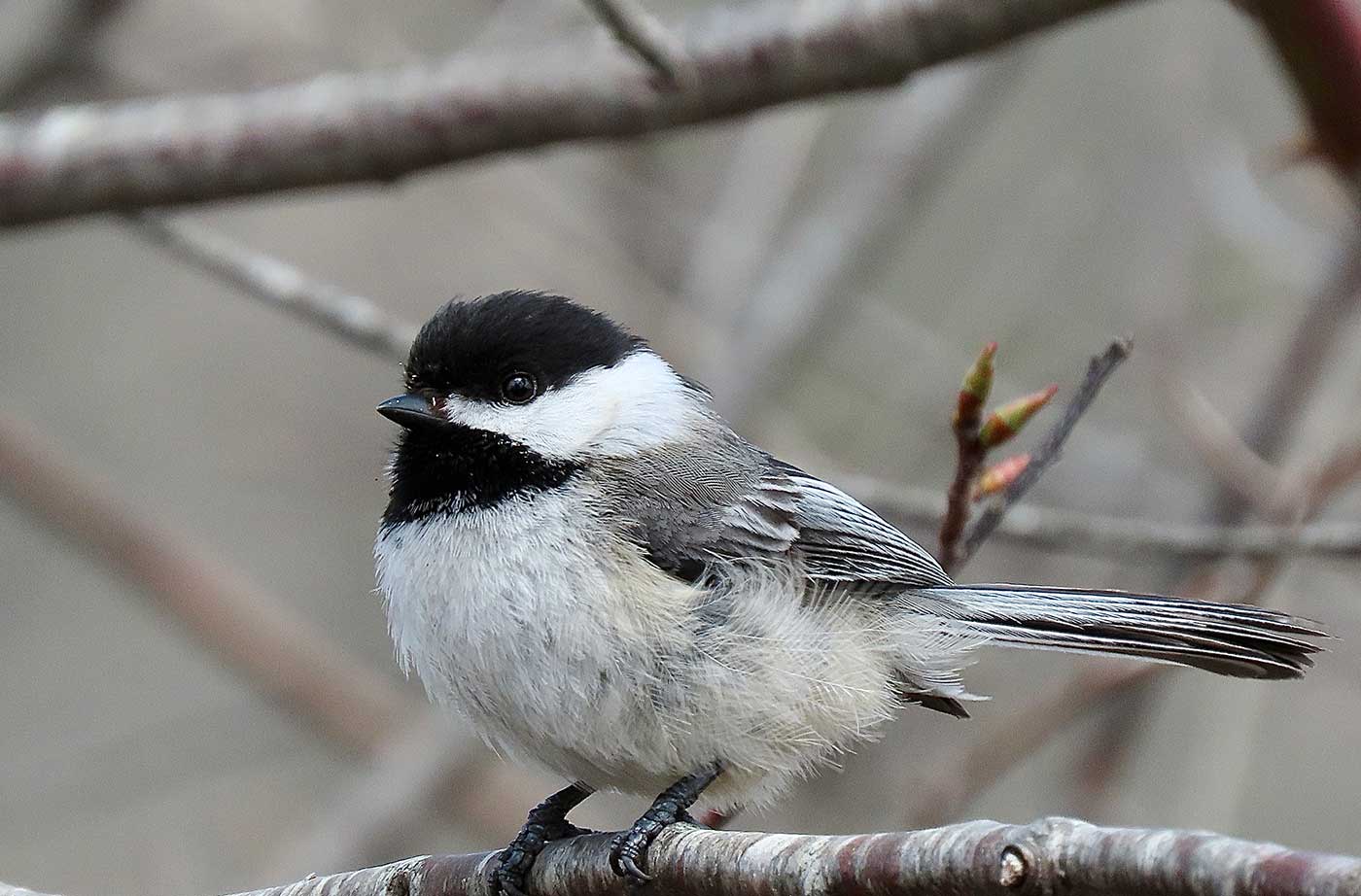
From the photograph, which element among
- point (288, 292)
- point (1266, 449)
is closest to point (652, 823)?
point (288, 292)

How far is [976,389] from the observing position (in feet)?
7.97

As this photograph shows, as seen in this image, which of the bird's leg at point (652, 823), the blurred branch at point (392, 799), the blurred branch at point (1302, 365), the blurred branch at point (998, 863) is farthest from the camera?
the blurred branch at point (392, 799)

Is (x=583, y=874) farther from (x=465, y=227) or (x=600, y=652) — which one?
(x=465, y=227)

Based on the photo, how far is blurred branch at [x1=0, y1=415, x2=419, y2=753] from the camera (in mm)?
4953

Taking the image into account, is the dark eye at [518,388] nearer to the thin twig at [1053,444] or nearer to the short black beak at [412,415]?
the short black beak at [412,415]

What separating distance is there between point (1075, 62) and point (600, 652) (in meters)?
4.99

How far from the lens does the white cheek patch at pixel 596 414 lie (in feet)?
9.05

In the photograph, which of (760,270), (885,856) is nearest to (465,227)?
(760,270)

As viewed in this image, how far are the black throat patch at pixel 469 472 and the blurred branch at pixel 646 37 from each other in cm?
82

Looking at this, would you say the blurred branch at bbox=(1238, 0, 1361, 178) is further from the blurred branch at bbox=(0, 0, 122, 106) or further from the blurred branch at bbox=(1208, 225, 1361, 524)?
the blurred branch at bbox=(0, 0, 122, 106)

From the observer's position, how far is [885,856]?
158 cm

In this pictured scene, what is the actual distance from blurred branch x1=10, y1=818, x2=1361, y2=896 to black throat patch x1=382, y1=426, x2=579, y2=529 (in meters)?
0.76

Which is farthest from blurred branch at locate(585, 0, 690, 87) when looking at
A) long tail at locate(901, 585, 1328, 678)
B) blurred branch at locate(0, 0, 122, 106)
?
blurred branch at locate(0, 0, 122, 106)

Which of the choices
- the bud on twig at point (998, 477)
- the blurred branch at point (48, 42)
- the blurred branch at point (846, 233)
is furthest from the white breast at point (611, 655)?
the blurred branch at point (48, 42)
